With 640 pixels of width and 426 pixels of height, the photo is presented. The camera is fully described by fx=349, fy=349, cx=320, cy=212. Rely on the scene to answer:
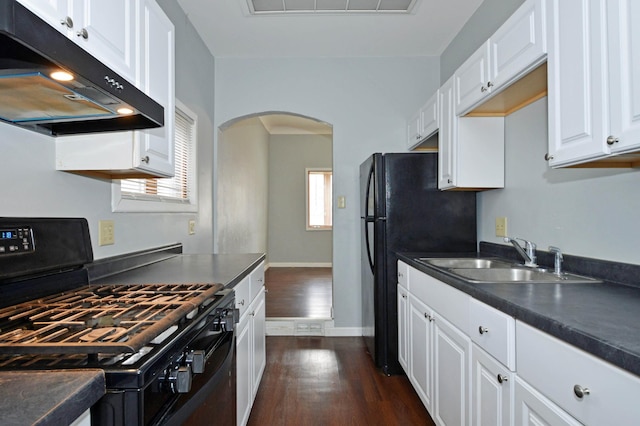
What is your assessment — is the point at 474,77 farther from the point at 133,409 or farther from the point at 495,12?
the point at 133,409

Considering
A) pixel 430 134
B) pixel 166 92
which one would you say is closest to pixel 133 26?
pixel 166 92

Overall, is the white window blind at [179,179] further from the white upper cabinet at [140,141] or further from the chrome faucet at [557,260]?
the chrome faucet at [557,260]

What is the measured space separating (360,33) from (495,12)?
3.47ft

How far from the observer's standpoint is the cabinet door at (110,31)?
1.03 meters

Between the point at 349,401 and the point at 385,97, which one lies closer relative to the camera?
the point at 349,401

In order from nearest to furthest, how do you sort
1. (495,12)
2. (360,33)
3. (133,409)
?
(133,409) → (495,12) → (360,33)

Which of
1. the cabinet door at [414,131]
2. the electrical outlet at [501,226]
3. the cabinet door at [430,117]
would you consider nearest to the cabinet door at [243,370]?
the electrical outlet at [501,226]

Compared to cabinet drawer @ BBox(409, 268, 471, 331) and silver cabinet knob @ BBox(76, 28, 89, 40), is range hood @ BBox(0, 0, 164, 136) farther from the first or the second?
cabinet drawer @ BBox(409, 268, 471, 331)

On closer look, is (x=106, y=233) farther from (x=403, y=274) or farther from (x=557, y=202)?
(x=557, y=202)

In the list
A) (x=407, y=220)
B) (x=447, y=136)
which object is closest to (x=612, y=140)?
(x=447, y=136)

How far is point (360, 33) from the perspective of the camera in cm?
299

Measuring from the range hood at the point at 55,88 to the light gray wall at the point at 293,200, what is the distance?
20.3ft

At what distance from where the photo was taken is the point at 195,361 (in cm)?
→ 89

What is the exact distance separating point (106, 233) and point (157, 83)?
761mm
